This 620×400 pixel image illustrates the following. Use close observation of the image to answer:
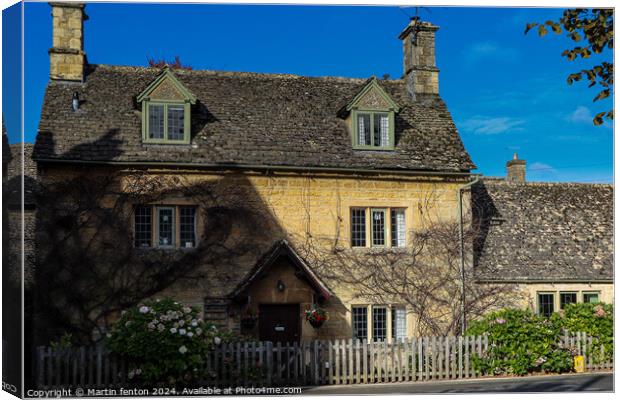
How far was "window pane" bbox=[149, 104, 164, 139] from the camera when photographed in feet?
74.3

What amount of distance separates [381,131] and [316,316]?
6.26 meters

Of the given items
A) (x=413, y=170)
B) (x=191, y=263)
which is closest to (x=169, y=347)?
(x=191, y=263)

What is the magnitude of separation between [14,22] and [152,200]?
8.17 m

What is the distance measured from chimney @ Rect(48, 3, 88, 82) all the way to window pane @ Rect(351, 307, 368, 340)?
1086cm

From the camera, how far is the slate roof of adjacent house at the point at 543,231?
82.8 ft

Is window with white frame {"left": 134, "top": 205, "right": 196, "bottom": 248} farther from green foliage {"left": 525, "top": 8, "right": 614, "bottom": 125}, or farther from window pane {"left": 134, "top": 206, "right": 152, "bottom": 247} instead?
green foliage {"left": 525, "top": 8, "right": 614, "bottom": 125}

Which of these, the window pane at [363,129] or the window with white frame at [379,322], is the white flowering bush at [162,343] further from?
the window pane at [363,129]

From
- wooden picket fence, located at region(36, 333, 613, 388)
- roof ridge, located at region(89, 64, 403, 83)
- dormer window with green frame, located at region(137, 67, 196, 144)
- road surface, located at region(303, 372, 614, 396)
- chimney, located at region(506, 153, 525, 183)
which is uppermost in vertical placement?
roof ridge, located at region(89, 64, 403, 83)

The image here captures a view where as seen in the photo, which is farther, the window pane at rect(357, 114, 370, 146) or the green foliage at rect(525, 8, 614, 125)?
the window pane at rect(357, 114, 370, 146)

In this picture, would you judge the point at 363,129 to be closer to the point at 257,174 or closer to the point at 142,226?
the point at 257,174

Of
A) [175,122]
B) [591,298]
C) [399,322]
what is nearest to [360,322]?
[399,322]

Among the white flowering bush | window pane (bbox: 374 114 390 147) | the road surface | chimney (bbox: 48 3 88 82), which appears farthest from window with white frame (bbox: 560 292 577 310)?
chimney (bbox: 48 3 88 82)

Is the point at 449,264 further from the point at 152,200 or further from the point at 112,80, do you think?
the point at 112,80

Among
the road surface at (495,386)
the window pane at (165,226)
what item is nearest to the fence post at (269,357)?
the road surface at (495,386)
